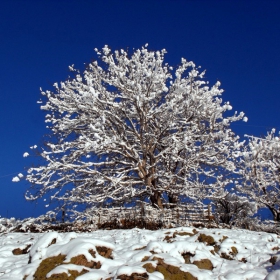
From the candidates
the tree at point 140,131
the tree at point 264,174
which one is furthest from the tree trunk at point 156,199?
the tree at point 264,174

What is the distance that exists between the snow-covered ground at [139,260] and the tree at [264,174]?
567 inches

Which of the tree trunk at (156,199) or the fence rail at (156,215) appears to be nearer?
the fence rail at (156,215)

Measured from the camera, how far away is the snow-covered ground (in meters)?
6.12

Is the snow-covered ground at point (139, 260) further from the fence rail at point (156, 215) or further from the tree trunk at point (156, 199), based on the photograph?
the tree trunk at point (156, 199)

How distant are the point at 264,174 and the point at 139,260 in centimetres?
1840

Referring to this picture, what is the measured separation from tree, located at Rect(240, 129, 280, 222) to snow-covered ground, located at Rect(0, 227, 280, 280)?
14.4 m

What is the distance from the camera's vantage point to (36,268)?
6.41 m

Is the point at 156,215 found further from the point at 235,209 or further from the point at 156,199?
the point at 235,209

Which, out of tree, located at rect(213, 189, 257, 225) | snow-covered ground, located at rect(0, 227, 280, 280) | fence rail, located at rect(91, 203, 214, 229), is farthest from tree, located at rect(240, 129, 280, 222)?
snow-covered ground, located at rect(0, 227, 280, 280)

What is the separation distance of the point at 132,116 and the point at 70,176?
4636 millimetres

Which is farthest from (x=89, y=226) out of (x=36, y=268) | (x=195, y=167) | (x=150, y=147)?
(x=36, y=268)

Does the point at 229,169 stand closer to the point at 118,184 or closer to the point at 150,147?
the point at 150,147

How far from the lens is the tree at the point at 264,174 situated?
73.7ft

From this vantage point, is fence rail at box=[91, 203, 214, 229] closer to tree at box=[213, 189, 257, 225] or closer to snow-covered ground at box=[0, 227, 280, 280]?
tree at box=[213, 189, 257, 225]
